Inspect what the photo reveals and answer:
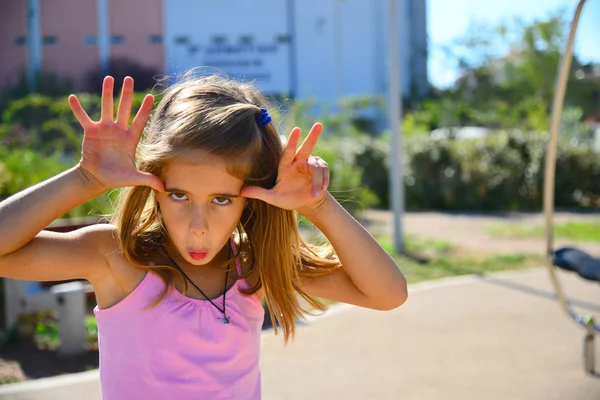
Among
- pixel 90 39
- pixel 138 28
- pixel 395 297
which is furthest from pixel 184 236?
pixel 90 39

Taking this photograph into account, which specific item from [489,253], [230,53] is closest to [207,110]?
[489,253]

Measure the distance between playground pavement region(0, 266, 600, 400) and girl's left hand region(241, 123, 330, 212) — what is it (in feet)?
7.45

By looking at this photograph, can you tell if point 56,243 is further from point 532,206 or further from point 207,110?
point 532,206

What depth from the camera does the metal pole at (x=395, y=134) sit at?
8141 mm

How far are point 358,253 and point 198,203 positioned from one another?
44 centimetres

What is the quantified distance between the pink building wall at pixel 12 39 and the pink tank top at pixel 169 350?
22234 mm

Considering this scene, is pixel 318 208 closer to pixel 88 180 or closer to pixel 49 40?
pixel 88 180

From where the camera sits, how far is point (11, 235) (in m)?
1.60

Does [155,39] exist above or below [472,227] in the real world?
above

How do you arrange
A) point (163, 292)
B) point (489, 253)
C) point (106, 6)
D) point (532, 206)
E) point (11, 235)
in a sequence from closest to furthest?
point (11, 235), point (163, 292), point (489, 253), point (532, 206), point (106, 6)

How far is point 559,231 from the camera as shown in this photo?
990 centimetres

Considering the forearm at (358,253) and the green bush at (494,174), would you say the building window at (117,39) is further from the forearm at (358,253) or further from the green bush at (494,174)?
the forearm at (358,253)

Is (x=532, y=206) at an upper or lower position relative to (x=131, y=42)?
lower

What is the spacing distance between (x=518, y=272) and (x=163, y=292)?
596cm
